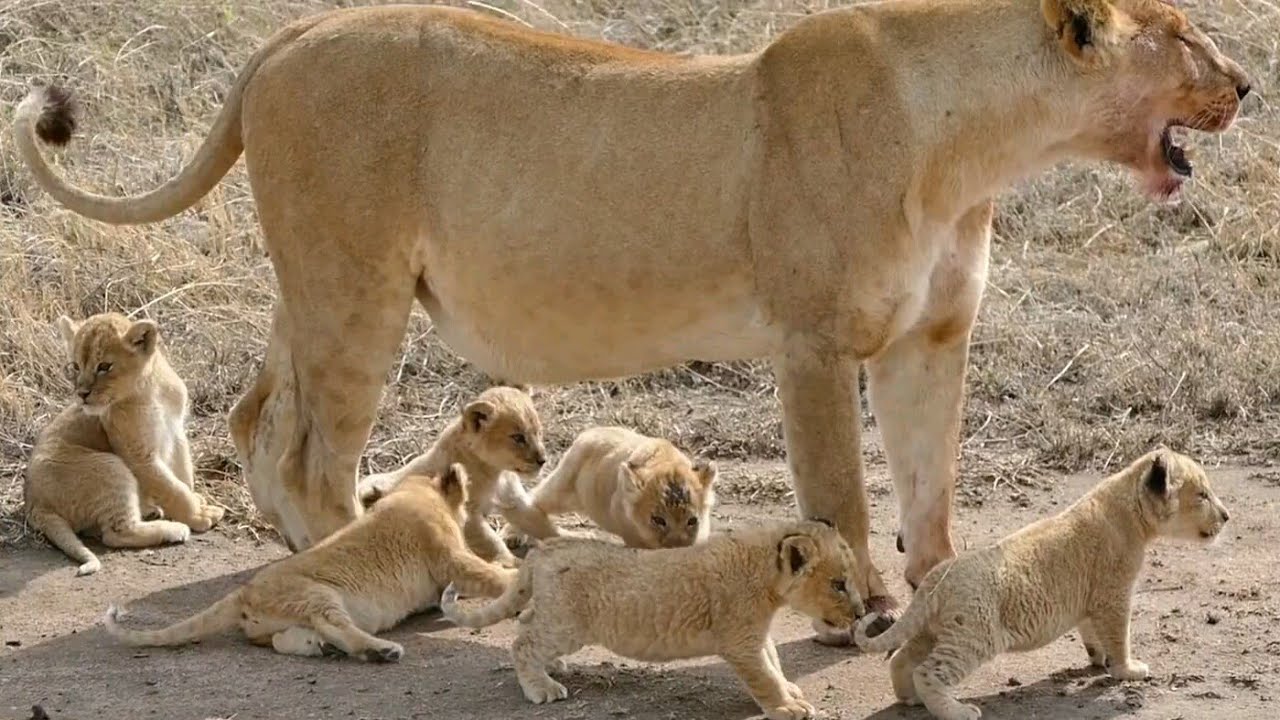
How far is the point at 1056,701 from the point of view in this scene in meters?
5.19

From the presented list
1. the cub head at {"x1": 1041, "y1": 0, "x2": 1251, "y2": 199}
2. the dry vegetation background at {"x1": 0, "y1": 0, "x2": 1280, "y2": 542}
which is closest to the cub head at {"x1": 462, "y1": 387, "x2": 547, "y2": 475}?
the dry vegetation background at {"x1": 0, "y1": 0, "x2": 1280, "y2": 542}

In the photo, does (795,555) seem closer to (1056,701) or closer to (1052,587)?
(1052,587)

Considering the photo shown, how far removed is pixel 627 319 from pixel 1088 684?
58.3 inches

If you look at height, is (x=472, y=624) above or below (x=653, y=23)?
below

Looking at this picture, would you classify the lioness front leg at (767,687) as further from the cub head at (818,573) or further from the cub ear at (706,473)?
the cub ear at (706,473)

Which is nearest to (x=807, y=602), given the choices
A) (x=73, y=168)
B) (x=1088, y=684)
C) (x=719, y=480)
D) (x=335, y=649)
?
(x=1088, y=684)

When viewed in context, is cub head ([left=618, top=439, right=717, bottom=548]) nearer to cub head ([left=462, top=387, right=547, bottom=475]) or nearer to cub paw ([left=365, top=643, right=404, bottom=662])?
cub head ([left=462, top=387, right=547, bottom=475])

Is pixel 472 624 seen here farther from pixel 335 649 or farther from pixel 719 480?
pixel 719 480

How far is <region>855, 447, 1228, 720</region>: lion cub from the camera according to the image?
5016mm

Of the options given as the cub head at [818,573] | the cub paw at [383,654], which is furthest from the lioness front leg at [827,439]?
the cub paw at [383,654]

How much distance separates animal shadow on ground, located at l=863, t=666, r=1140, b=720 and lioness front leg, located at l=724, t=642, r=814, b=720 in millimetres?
189

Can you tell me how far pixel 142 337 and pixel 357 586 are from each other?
1.66 metres

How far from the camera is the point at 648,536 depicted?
6.00 metres

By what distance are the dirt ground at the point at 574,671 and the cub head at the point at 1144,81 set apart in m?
1.14
